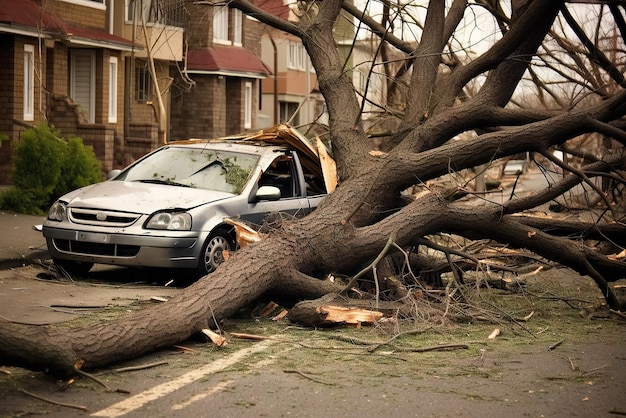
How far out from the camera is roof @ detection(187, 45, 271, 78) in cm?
4328

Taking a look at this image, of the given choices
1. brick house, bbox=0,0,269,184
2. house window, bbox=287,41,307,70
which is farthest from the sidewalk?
house window, bbox=287,41,307,70

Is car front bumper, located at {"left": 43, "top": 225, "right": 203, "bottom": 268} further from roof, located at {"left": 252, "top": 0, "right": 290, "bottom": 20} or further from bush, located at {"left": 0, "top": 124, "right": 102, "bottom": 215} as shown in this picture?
bush, located at {"left": 0, "top": 124, "right": 102, "bottom": 215}

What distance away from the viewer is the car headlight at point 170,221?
1148cm

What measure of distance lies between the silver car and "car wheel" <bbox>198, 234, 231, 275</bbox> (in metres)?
0.01

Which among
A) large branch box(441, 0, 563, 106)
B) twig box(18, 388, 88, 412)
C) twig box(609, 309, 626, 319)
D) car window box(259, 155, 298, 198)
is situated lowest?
twig box(609, 309, 626, 319)

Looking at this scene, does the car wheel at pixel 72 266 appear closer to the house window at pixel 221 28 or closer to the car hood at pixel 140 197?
the car hood at pixel 140 197

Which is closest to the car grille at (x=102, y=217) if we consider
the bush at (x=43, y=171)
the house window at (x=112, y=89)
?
the bush at (x=43, y=171)

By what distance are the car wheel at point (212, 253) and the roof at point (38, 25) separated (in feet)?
50.1

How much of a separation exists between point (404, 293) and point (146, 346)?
329 cm

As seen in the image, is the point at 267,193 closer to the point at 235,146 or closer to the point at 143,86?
the point at 235,146

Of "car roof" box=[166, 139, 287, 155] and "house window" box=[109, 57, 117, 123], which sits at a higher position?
"house window" box=[109, 57, 117, 123]

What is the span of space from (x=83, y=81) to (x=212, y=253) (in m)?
23.2

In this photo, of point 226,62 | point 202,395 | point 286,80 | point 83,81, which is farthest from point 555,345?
point 286,80

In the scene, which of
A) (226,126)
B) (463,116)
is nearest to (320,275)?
(463,116)
